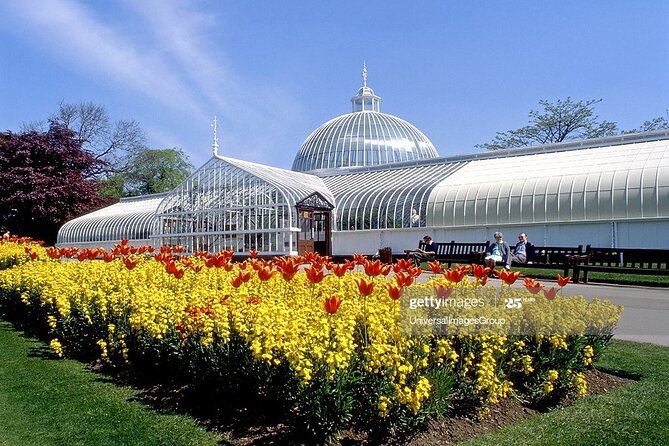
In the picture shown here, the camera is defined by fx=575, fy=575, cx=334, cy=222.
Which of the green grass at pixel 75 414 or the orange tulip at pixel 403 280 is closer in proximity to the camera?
the green grass at pixel 75 414

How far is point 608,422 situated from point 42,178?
33.4 meters

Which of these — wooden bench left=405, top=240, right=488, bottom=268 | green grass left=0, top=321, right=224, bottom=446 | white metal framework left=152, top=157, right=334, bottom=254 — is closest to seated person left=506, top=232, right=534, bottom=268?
wooden bench left=405, top=240, right=488, bottom=268

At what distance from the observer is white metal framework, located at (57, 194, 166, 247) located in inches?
1330

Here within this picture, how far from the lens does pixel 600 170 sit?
20.7m

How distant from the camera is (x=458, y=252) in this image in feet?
66.2

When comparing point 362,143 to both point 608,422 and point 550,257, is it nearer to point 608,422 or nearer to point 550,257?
point 550,257

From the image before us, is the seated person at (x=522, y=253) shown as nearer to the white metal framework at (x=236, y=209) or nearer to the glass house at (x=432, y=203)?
the glass house at (x=432, y=203)

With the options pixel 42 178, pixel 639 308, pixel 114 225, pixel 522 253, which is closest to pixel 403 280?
pixel 639 308

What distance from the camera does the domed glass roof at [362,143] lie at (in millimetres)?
39812

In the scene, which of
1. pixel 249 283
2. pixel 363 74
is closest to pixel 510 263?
pixel 249 283

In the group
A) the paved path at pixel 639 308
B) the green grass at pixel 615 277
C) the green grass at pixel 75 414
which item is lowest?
the green grass at pixel 75 414

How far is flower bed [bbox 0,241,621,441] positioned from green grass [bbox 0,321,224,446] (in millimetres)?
432

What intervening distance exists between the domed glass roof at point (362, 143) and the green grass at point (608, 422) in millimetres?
34023

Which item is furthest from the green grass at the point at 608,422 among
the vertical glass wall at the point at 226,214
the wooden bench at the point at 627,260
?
the vertical glass wall at the point at 226,214
